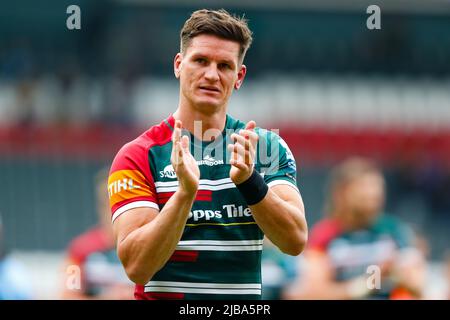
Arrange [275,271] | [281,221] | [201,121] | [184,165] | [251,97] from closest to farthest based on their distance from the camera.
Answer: [184,165] → [281,221] → [201,121] → [275,271] → [251,97]

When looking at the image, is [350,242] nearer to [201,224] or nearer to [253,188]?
[201,224]

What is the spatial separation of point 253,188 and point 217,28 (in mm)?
792

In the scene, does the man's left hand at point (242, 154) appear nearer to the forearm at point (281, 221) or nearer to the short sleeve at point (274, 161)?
the forearm at point (281, 221)

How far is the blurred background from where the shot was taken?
16.2 metres

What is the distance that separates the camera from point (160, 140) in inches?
177

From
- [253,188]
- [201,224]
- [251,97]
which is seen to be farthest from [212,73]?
[251,97]

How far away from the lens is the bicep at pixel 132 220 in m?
4.23

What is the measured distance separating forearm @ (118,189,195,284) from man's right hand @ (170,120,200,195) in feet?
0.13

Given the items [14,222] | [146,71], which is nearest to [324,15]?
[146,71]

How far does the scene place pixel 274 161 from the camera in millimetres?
4559

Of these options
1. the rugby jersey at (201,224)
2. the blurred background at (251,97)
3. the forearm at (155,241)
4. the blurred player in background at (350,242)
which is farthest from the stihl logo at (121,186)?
the blurred background at (251,97)
